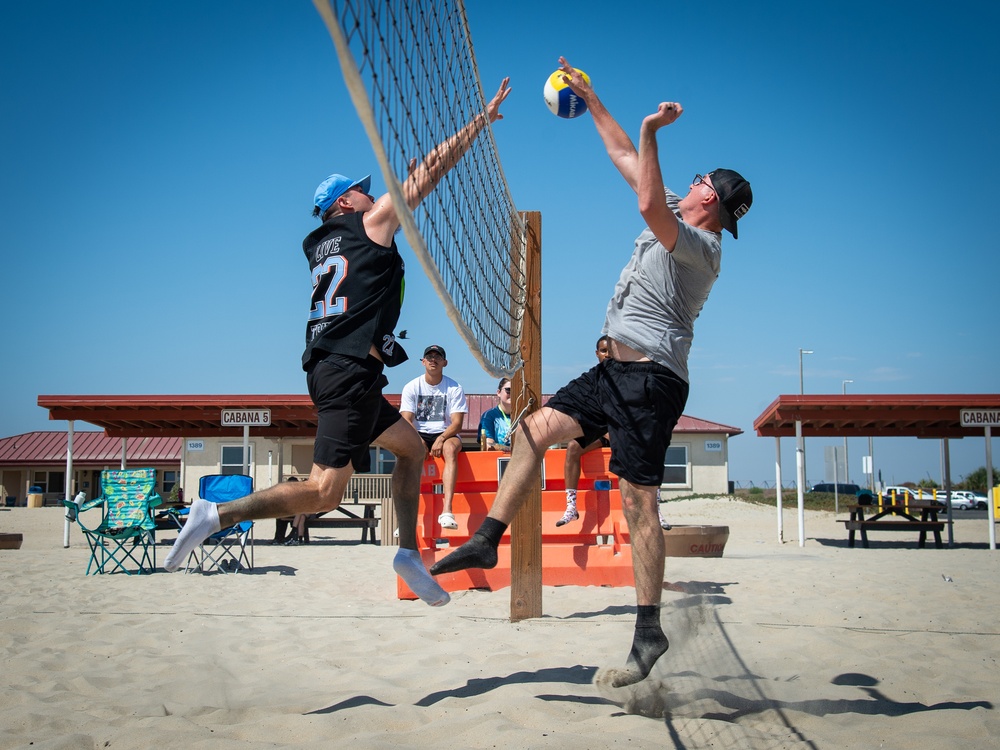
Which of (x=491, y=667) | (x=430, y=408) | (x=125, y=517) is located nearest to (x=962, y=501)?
(x=430, y=408)

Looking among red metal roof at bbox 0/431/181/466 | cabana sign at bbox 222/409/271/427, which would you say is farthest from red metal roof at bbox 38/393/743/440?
red metal roof at bbox 0/431/181/466

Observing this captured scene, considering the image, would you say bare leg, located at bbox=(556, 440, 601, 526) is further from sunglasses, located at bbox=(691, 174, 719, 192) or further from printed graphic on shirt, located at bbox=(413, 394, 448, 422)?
sunglasses, located at bbox=(691, 174, 719, 192)

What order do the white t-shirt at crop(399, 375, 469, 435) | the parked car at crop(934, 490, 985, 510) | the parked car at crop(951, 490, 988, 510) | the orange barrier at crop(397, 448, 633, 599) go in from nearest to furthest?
the orange barrier at crop(397, 448, 633, 599) < the white t-shirt at crop(399, 375, 469, 435) < the parked car at crop(934, 490, 985, 510) < the parked car at crop(951, 490, 988, 510)

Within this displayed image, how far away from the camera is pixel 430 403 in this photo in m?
7.08

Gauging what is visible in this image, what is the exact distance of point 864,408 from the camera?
14.3 metres

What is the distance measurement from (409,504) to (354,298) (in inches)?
41.3

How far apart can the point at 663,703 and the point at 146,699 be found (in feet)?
6.73

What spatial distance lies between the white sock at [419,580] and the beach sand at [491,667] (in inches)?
14.9

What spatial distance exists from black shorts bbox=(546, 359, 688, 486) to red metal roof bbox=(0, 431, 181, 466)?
3621cm

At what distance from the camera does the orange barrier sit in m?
6.73

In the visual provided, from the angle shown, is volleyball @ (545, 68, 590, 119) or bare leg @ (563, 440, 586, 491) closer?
volleyball @ (545, 68, 590, 119)

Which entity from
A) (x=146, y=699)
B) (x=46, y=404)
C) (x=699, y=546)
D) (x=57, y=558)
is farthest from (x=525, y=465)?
(x=46, y=404)

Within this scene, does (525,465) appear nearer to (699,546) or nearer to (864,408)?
(699,546)

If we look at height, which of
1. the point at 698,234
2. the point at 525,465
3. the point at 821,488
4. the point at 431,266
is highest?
the point at 698,234
